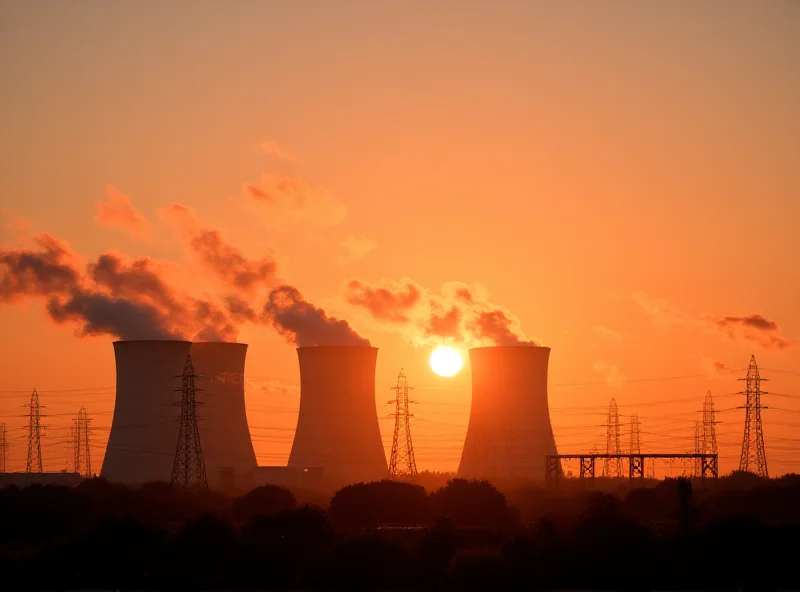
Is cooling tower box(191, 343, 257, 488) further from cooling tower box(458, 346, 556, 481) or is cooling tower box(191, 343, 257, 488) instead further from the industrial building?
cooling tower box(458, 346, 556, 481)

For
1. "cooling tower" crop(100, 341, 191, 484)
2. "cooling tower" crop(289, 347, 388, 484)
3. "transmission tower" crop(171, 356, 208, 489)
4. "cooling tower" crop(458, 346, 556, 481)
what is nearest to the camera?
"transmission tower" crop(171, 356, 208, 489)

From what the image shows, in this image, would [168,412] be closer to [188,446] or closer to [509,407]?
[188,446]

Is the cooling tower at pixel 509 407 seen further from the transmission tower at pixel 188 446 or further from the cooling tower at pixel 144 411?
the cooling tower at pixel 144 411

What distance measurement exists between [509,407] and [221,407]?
401 inches

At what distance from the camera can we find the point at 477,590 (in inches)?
834

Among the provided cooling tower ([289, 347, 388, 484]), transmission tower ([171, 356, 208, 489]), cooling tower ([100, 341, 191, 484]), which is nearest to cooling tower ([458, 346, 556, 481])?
A: cooling tower ([289, 347, 388, 484])

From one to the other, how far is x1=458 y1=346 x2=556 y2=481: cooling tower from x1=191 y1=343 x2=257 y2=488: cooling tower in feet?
27.0

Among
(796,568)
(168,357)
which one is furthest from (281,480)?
A: (796,568)

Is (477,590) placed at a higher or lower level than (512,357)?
lower

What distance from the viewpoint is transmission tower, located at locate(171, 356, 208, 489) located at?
35531 millimetres

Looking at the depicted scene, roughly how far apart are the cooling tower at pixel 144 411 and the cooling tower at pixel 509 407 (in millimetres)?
9972

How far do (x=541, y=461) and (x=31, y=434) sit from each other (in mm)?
20060

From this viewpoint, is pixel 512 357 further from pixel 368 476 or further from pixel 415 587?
pixel 415 587

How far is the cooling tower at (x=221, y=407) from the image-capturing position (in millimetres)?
44094
